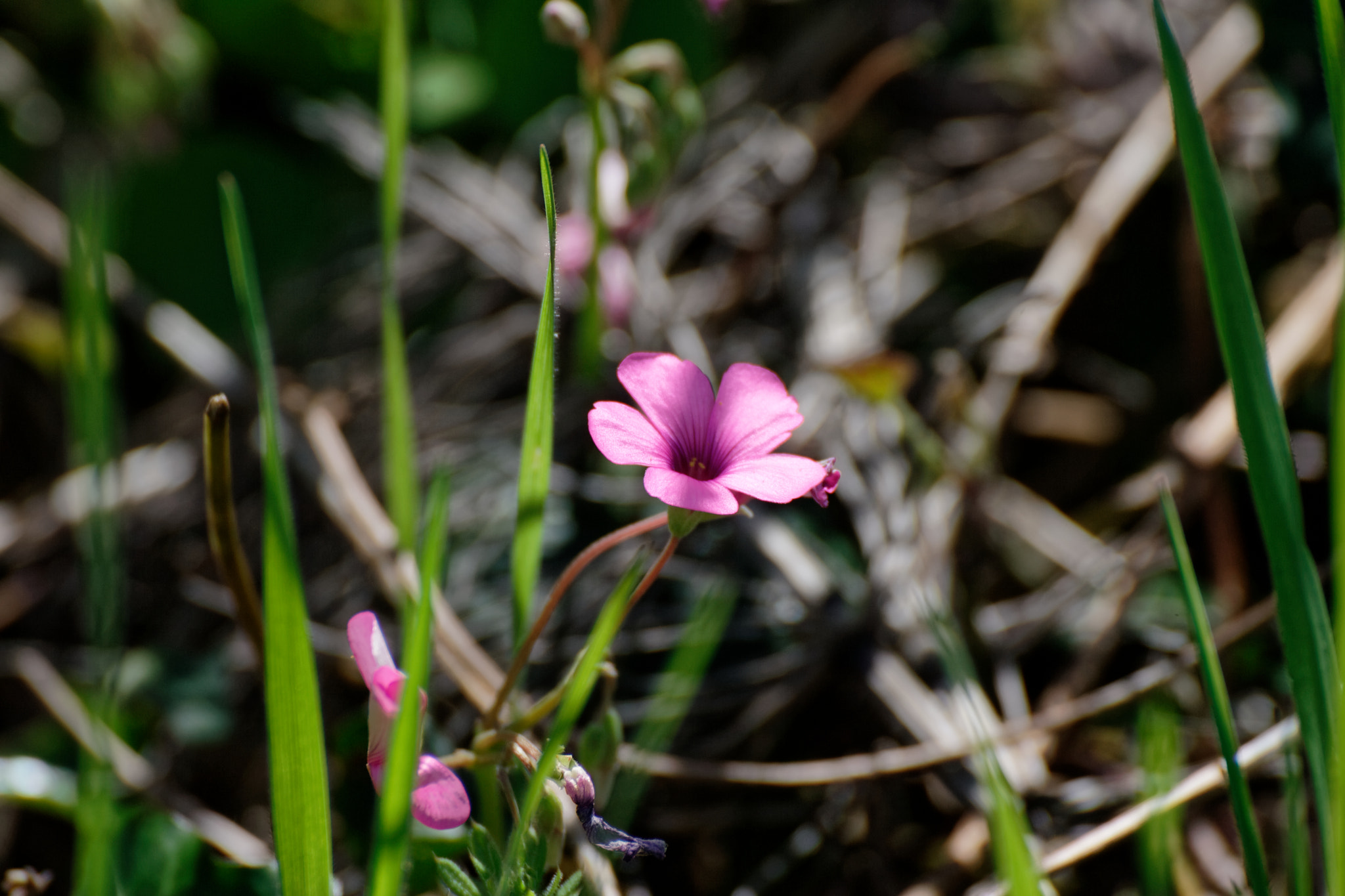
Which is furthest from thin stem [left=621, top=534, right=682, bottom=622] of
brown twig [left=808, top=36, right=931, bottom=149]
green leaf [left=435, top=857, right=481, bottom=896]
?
brown twig [left=808, top=36, right=931, bottom=149]

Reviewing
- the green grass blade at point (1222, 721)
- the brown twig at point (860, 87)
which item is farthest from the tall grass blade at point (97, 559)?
the brown twig at point (860, 87)

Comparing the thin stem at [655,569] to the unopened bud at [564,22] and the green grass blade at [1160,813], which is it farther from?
the unopened bud at [564,22]

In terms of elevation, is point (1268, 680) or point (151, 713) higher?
point (151, 713)

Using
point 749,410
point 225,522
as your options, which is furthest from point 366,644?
point 749,410

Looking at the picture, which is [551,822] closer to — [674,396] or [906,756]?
[674,396]

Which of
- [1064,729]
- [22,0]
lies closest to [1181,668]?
[1064,729]

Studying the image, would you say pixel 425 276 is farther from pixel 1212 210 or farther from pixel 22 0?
pixel 1212 210

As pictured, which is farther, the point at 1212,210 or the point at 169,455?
the point at 169,455
